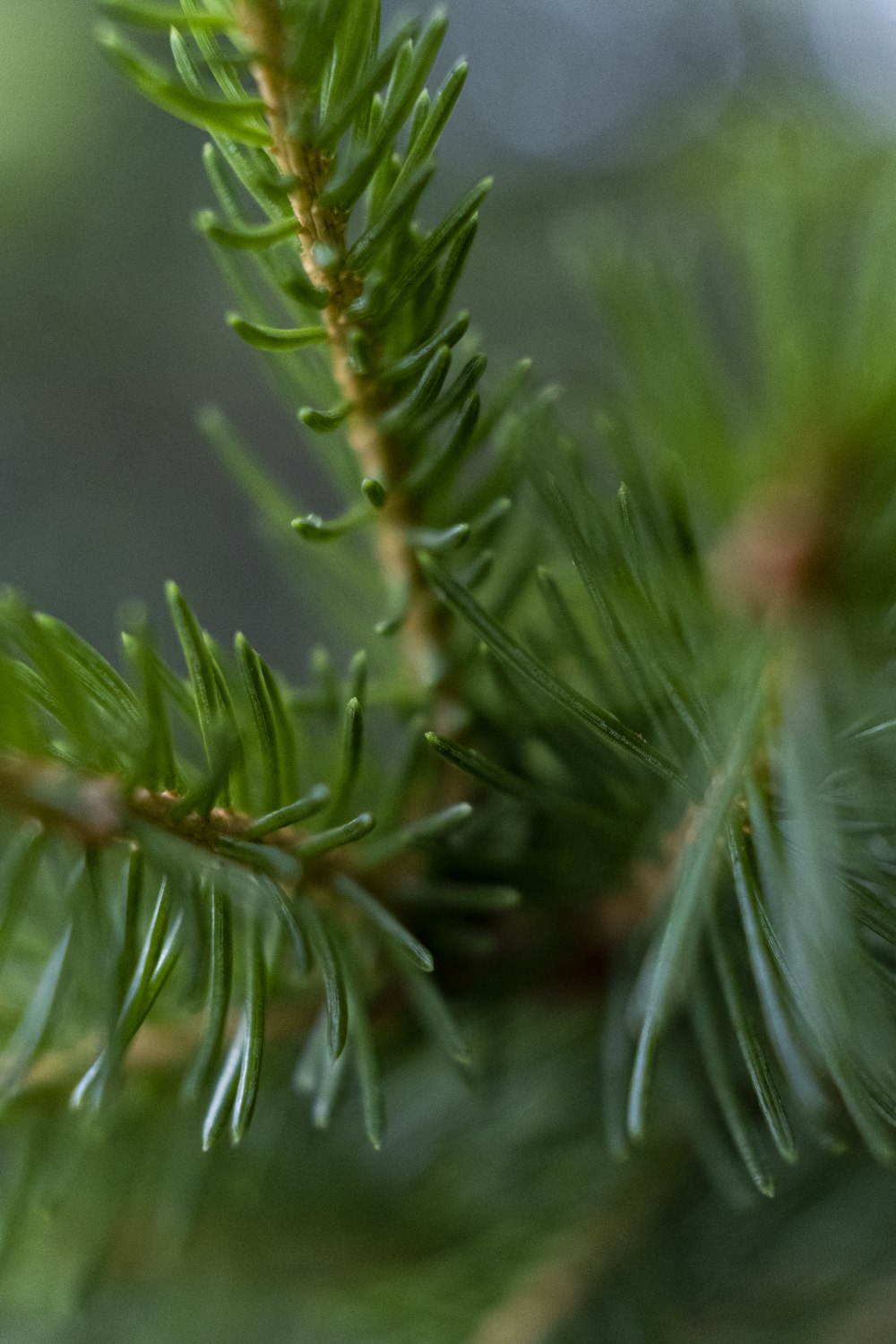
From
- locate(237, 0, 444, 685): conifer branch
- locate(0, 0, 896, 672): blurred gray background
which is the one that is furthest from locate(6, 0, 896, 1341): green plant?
locate(0, 0, 896, 672): blurred gray background

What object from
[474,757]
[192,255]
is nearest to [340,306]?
[474,757]

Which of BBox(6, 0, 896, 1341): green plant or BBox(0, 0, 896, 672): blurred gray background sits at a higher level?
BBox(0, 0, 896, 672): blurred gray background

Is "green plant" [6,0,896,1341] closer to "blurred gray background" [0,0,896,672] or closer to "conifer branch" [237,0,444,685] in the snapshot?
"conifer branch" [237,0,444,685]

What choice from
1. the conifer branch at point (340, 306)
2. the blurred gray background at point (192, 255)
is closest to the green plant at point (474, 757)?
the conifer branch at point (340, 306)

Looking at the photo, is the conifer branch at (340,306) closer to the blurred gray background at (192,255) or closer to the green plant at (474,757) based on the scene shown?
the green plant at (474,757)

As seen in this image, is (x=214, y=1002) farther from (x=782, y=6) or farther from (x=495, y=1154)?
(x=782, y=6)

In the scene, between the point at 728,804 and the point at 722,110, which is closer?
the point at 728,804

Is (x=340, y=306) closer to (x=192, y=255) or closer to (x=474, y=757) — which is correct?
(x=474, y=757)

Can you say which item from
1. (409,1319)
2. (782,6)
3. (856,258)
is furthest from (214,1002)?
(782,6)
